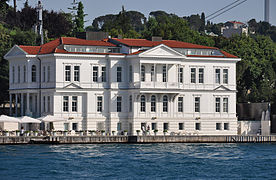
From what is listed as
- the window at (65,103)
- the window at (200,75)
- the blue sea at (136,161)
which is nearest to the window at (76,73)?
the window at (65,103)

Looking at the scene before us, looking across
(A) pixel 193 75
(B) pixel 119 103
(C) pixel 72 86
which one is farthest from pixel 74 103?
(A) pixel 193 75

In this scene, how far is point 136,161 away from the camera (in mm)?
67375

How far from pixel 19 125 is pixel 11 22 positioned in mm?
46689

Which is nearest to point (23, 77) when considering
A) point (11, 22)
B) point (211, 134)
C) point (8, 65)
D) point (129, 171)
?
point (8, 65)

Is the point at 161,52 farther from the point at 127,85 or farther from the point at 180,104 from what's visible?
the point at 180,104

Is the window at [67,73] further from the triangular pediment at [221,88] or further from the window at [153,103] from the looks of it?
the triangular pediment at [221,88]

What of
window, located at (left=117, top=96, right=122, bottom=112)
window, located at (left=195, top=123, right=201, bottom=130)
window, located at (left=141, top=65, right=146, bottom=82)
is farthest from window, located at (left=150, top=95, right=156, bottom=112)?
window, located at (left=195, top=123, right=201, bottom=130)

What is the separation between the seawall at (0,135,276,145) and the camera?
261ft

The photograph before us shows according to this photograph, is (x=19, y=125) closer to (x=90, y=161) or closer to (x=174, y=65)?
(x=174, y=65)

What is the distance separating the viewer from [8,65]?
104m

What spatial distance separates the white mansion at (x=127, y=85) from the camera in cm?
8838

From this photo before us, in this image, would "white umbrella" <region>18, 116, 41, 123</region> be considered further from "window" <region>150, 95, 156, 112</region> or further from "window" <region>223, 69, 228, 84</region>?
"window" <region>223, 69, 228, 84</region>

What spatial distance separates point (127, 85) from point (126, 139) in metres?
8.55

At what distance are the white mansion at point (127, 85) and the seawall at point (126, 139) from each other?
5.09 metres
